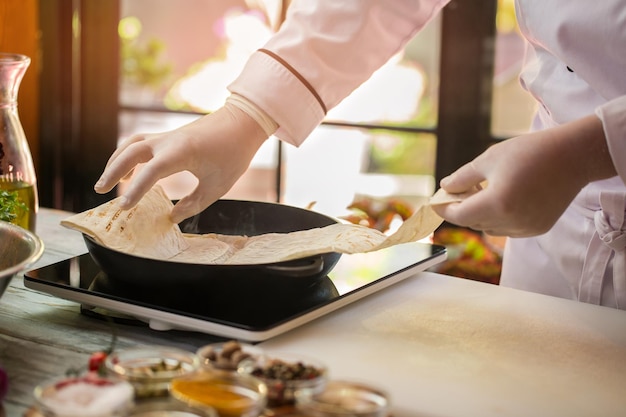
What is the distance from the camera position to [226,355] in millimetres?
779

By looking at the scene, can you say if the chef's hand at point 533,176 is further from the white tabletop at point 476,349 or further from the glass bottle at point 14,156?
the glass bottle at point 14,156

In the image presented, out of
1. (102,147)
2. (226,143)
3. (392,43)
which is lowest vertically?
(102,147)

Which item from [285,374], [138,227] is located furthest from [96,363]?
[138,227]

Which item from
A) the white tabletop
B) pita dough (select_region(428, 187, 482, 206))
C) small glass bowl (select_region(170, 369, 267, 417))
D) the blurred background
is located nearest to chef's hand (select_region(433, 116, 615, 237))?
pita dough (select_region(428, 187, 482, 206))

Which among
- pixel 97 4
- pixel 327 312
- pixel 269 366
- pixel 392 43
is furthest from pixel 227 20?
pixel 269 366

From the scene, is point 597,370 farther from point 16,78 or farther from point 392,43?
point 16,78

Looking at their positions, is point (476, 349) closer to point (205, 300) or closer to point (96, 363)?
point (205, 300)

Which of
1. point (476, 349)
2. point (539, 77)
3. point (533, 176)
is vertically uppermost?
point (539, 77)

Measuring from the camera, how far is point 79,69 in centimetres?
333

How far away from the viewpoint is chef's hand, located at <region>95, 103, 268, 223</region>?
3.85ft

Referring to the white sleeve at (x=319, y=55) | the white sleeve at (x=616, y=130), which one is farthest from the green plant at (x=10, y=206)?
the white sleeve at (x=616, y=130)

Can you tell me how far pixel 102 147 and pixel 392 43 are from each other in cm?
218

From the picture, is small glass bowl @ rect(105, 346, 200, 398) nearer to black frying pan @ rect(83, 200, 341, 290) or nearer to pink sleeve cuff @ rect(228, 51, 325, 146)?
black frying pan @ rect(83, 200, 341, 290)

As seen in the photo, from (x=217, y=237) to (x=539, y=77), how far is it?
0.56 m
